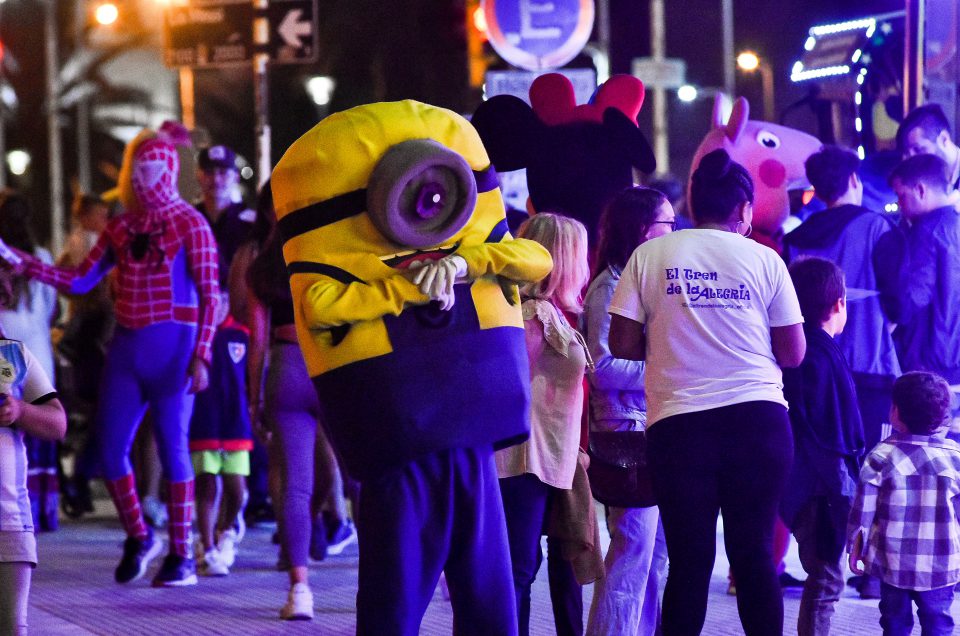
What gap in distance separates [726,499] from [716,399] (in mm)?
307

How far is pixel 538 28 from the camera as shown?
877 cm

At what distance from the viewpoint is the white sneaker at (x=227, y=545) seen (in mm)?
7452

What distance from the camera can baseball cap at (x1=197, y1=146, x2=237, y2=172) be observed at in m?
8.23

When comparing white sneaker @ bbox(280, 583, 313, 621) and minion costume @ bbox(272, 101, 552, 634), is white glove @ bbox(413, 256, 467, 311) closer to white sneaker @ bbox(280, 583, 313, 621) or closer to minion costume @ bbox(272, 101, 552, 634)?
minion costume @ bbox(272, 101, 552, 634)

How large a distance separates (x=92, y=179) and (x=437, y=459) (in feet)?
88.3

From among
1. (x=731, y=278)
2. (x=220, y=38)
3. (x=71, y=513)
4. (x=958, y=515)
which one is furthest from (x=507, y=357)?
(x=220, y=38)

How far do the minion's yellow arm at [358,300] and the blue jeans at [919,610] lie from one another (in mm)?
2373

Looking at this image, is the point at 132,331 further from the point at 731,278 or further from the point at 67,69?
the point at 67,69

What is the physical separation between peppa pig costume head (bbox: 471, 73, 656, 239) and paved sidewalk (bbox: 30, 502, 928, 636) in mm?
1761

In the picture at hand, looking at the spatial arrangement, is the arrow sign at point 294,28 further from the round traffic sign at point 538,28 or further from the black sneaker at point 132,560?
the black sneaker at point 132,560

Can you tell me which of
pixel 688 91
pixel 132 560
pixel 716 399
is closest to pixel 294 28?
pixel 132 560

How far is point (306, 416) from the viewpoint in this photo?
250 inches

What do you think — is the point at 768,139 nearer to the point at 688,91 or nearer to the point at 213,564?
the point at 213,564

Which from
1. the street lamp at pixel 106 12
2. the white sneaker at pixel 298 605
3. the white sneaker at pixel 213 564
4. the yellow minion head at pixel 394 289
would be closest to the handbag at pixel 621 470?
the yellow minion head at pixel 394 289
